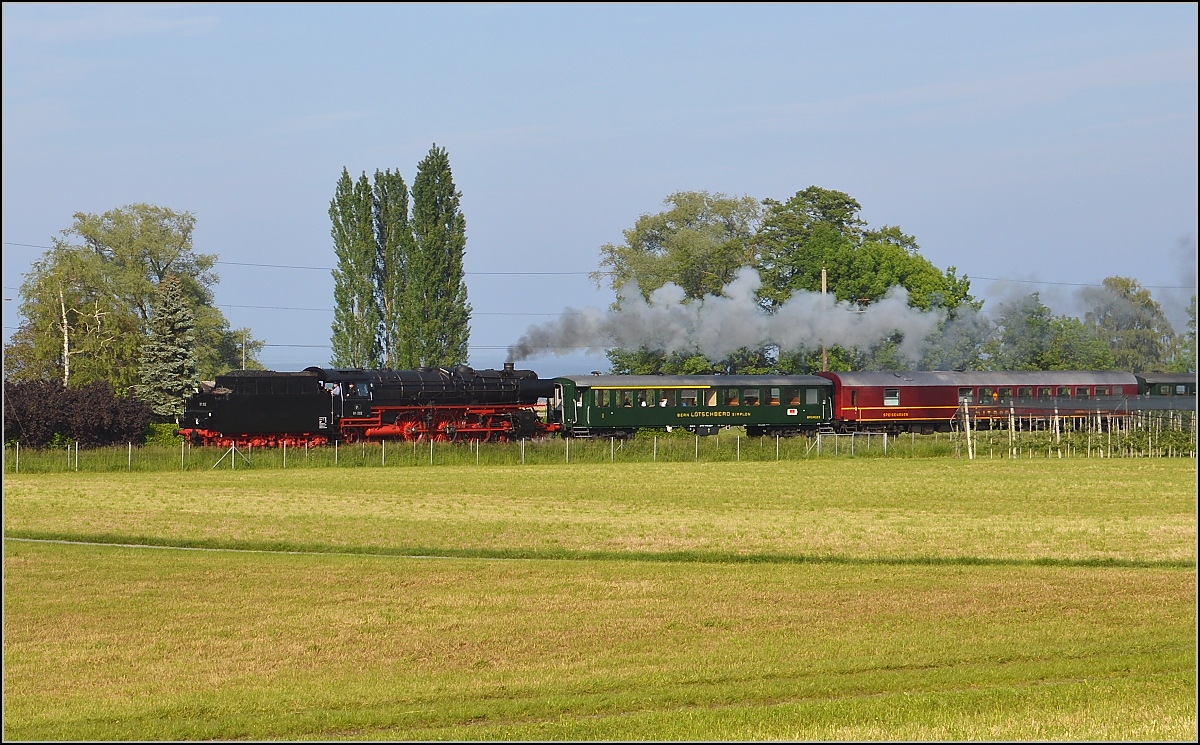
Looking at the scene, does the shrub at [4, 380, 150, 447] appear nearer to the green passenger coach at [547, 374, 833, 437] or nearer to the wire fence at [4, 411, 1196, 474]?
the wire fence at [4, 411, 1196, 474]

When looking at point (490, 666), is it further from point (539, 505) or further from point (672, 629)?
point (539, 505)

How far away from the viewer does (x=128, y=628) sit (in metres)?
17.2

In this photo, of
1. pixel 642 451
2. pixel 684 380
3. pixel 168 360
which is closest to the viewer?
pixel 642 451

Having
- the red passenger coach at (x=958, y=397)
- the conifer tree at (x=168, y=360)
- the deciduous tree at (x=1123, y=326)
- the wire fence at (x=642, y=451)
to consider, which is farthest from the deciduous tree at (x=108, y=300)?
the deciduous tree at (x=1123, y=326)

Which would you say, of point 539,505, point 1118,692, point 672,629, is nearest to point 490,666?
point 672,629

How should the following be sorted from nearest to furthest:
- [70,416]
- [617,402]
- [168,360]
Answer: [70,416] → [617,402] → [168,360]

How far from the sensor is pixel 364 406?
5072 cm

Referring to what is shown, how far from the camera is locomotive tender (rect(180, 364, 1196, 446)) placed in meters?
49.1

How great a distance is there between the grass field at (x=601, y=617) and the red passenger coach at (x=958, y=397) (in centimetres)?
2304

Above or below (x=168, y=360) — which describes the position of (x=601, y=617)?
below

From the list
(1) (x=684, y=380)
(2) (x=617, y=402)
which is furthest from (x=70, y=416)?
(1) (x=684, y=380)

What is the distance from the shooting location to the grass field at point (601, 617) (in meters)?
12.7

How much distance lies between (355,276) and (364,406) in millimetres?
22356

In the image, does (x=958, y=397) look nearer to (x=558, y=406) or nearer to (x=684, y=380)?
(x=684, y=380)
